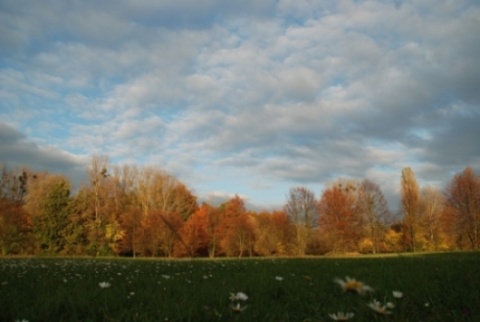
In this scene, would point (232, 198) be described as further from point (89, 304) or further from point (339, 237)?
point (89, 304)

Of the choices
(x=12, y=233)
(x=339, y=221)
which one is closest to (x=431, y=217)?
(x=339, y=221)

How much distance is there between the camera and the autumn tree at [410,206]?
5322 centimetres

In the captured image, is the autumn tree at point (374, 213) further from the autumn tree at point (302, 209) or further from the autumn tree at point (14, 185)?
the autumn tree at point (14, 185)

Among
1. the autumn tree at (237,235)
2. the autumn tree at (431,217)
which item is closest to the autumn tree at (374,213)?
the autumn tree at (431,217)

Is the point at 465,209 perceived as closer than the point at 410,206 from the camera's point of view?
Yes

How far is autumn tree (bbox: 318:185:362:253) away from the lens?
2037 inches

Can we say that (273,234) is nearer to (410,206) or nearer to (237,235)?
(237,235)

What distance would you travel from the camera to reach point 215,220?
54188mm

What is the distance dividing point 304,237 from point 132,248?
2423 cm

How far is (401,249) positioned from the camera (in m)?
55.5

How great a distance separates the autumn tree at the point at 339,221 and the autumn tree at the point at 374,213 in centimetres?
164

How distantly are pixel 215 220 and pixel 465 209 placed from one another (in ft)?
108

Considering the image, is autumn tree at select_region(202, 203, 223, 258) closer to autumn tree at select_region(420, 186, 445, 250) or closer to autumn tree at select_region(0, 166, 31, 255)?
autumn tree at select_region(0, 166, 31, 255)

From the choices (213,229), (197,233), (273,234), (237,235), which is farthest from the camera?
(213,229)
